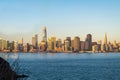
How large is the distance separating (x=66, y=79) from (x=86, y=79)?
4.03 metres

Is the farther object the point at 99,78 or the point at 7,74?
the point at 99,78

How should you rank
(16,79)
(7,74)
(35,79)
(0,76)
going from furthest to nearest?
1. (35,79)
2. (16,79)
3. (7,74)
4. (0,76)

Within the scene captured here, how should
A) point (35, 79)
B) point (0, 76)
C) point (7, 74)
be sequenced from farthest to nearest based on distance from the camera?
point (35, 79) < point (7, 74) < point (0, 76)

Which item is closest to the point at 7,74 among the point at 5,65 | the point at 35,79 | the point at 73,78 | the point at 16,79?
the point at 5,65

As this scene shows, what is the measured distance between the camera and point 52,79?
74.2 metres

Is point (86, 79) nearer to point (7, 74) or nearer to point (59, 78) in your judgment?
point (59, 78)

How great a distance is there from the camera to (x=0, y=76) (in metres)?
30.9

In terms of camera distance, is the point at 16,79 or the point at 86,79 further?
the point at 86,79

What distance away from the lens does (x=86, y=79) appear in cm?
7444

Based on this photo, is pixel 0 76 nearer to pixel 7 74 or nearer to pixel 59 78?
pixel 7 74

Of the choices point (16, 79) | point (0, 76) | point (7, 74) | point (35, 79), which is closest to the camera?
point (0, 76)

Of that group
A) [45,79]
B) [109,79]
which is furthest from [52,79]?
[109,79]

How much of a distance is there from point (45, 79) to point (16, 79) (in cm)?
3577

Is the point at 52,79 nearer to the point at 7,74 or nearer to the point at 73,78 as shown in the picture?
the point at 73,78
